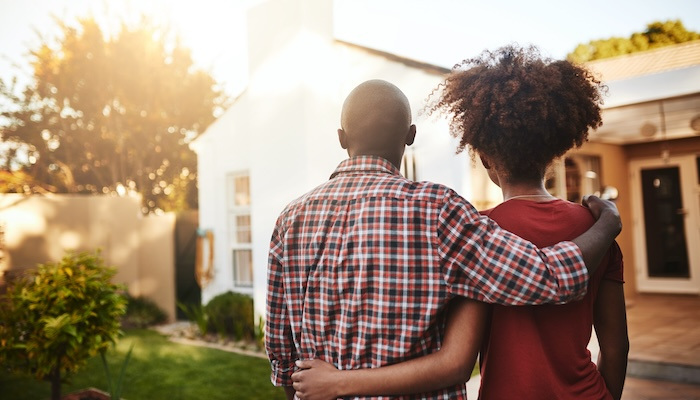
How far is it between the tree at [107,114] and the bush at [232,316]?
1045 centimetres

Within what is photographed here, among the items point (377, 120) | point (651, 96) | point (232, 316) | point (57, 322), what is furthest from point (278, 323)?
point (232, 316)

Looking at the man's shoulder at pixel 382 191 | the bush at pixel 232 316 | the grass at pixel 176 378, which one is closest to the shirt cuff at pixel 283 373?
the man's shoulder at pixel 382 191

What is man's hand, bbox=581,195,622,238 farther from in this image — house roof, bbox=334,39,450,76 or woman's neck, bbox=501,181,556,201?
house roof, bbox=334,39,450,76

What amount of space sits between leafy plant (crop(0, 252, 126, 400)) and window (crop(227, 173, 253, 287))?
4.78m

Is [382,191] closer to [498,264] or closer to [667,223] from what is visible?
[498,264]

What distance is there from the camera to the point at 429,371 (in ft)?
3.79

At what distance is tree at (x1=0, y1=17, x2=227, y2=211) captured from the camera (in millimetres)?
15164

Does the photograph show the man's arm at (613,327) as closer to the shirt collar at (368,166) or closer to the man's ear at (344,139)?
the shirt collar at (368,166)

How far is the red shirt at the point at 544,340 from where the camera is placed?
1273mm

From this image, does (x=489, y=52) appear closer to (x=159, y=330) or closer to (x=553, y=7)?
(x=159, y=330)

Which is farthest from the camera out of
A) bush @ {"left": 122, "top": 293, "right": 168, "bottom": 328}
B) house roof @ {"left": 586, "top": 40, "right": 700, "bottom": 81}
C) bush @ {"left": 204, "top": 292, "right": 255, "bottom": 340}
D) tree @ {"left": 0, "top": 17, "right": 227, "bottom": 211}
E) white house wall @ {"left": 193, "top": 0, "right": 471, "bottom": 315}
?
tree @ {"left": 0, "top": 17, "right": 227, "bottom": 211}

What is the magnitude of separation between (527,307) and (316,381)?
1.67 ft

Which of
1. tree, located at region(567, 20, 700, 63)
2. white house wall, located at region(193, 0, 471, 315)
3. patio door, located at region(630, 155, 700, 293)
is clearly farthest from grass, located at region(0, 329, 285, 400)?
tree, located at region(567, 20, 700, 63)

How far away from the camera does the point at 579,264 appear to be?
1.16 metres
